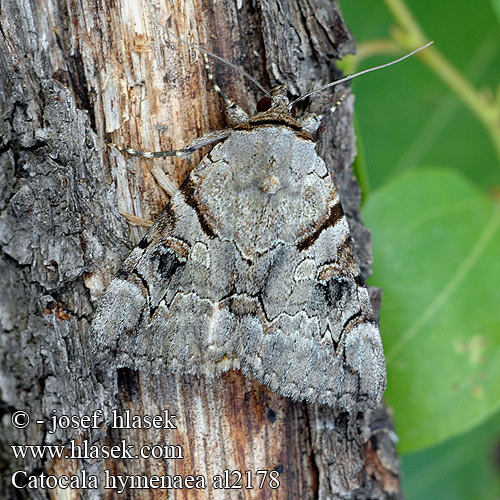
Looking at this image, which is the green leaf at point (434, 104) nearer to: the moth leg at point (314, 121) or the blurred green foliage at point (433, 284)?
the blurred green foliage at point (433, 284)

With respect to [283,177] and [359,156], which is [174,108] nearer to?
[283,177]

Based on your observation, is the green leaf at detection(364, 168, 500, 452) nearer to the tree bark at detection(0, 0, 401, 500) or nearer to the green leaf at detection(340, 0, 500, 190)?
the tree bark at detection(0, 0, 401, 500)

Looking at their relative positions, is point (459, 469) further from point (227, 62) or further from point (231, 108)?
point (227, 62)

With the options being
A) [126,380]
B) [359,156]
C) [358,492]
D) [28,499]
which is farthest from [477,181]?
[28,499]

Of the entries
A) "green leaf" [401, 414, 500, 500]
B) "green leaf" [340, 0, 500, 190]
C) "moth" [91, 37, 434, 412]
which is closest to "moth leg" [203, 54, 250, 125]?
"moth" [91, 37, 434, 412]

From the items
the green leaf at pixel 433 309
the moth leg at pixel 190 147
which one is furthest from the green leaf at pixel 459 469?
the moth leg at pixel 190 147

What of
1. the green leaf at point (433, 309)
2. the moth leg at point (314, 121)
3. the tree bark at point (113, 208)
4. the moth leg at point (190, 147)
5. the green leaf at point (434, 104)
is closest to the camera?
the tree bark at point (113, 208)
